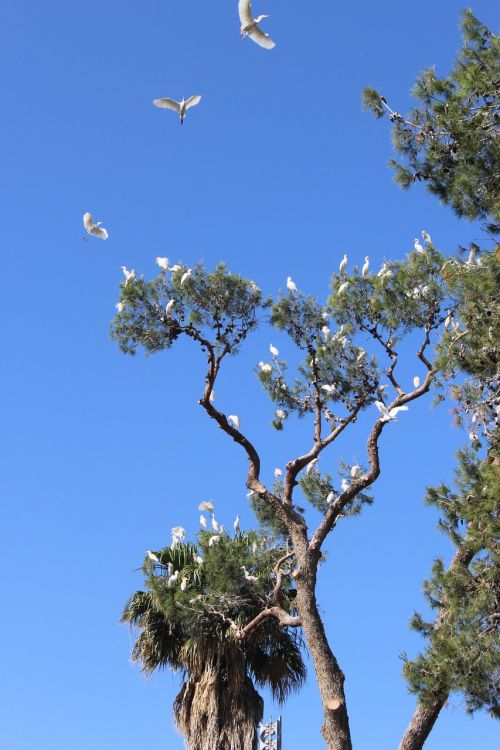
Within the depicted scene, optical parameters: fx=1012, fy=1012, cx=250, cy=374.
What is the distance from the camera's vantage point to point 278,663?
11719mm

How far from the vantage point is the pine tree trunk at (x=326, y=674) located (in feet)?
29.4

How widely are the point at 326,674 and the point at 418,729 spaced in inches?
40.2

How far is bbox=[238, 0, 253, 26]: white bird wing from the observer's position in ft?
30.1

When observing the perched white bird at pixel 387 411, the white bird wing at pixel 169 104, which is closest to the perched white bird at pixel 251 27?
the white bird wing at pixel 169 104

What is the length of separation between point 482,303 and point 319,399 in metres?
3.13

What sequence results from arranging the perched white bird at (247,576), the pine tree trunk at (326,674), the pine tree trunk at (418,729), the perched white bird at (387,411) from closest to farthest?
the pine tree trunk at (418,729) < the pine tree trunk at (326,674) < the perched white bird at (387,411) < the perched white bird at (247,576)

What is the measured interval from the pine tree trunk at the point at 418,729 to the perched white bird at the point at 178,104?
19.9ft

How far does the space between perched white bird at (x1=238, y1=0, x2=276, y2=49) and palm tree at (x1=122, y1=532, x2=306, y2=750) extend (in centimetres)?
551

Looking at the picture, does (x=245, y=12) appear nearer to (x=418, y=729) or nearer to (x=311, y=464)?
(x=311, y=464)

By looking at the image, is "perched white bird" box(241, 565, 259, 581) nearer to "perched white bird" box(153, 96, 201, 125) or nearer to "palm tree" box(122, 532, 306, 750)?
"palm tree" box(122, 532, 306, 750)

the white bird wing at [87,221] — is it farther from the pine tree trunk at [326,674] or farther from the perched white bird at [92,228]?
the pine tree trunk at [326,674]

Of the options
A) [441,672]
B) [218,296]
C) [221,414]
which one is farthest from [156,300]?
[441,672]

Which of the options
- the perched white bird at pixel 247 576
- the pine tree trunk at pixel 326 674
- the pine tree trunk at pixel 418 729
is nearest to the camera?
the pine tree trunk at pixel 418 729

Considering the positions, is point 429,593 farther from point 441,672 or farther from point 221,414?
point 221,414
